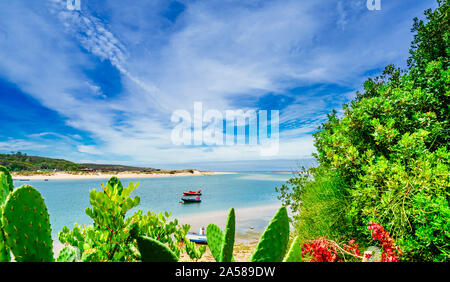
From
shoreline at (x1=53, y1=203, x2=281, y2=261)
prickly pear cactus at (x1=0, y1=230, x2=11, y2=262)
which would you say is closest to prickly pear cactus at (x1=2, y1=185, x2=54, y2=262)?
prickly pear cactus at (x1=0, y1=230, x2=11, y2=262)

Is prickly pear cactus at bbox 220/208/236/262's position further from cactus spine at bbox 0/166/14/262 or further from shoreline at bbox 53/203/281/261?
shoreline at bbox 53/203/281/261

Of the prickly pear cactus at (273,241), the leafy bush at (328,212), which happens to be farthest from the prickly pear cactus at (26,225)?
the leafy bush at (328,212)

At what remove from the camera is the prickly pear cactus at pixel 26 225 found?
0.87m

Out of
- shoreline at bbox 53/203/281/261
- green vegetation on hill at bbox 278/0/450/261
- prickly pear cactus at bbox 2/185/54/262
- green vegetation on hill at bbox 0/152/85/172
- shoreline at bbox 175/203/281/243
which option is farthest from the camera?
green vegetation on hill at bbox 0/152/85/172

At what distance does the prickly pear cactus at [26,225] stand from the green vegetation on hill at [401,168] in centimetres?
320

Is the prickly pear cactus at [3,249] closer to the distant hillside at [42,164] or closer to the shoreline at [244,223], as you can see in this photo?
the shoreline at [244,223]

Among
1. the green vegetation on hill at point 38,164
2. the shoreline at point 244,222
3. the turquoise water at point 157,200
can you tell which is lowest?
the turquoise water at point 157,200

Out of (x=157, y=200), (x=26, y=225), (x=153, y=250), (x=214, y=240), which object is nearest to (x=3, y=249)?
(x=26, y=225)

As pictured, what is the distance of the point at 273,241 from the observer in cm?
93

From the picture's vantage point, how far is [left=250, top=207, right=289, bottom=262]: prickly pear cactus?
0.93 m

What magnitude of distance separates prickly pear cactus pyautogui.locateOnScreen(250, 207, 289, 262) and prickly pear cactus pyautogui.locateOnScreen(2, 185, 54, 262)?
1.00m

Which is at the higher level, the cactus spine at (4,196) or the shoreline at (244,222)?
the cactus spine at (4,196)
